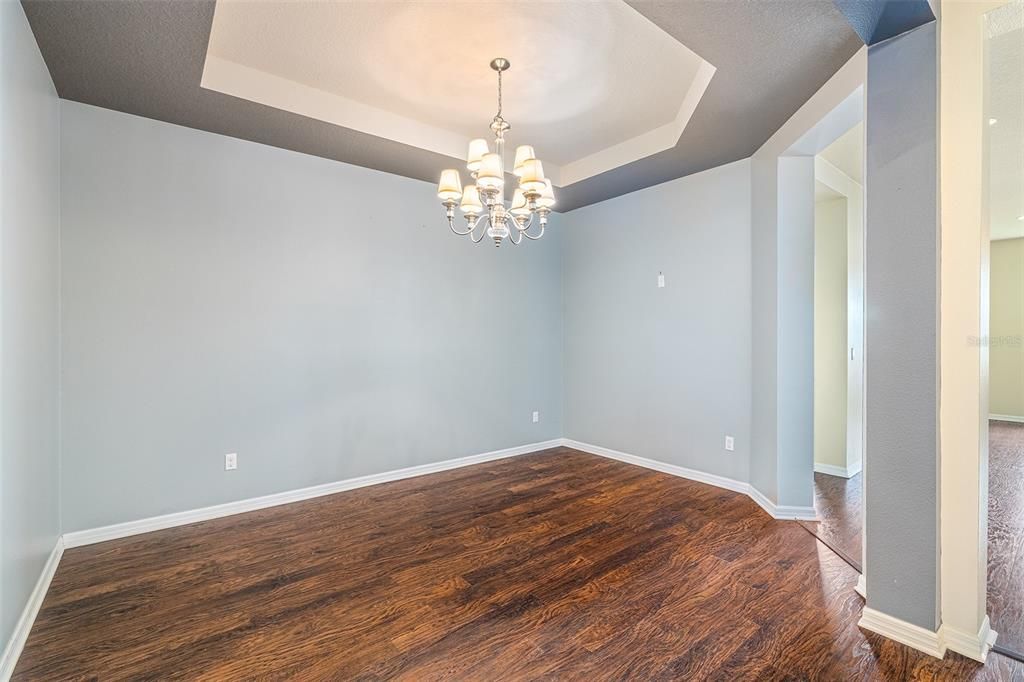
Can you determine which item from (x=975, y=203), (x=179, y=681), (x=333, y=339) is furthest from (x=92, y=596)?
(x=975, y=203)

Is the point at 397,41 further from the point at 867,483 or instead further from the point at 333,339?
the point at 867,483

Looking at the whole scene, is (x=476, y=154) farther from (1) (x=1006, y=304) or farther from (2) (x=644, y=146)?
(1) (x=1006, y=304)

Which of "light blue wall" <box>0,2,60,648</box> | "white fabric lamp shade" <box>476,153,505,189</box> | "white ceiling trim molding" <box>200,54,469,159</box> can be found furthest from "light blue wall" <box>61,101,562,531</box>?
"white fabric lamp shade" <box>476,153,505,189</box>

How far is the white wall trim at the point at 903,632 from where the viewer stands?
1.78 meters

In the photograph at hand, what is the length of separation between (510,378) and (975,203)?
3598 mm

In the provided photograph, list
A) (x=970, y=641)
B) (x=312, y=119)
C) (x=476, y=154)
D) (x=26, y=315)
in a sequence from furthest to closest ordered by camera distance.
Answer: (x=312, y=119), (x=476, y=154), (x=26, y=315), (x=970, y=641)

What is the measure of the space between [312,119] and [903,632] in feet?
13.2

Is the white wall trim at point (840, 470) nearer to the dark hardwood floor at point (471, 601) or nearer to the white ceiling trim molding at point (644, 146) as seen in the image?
the dark hardwood floor at point (471, 601)

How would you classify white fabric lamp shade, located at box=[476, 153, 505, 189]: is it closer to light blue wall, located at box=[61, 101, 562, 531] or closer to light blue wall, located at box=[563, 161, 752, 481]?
light blue wall, located at box=[61, 101, 562, 531]

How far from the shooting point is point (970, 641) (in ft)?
5.74

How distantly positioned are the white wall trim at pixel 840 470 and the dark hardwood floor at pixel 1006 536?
2.86 feet

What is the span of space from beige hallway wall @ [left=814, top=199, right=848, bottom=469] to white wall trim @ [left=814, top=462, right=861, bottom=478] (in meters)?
0.02

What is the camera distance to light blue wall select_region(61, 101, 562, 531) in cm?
276

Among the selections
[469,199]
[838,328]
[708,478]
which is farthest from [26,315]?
[838,328]
